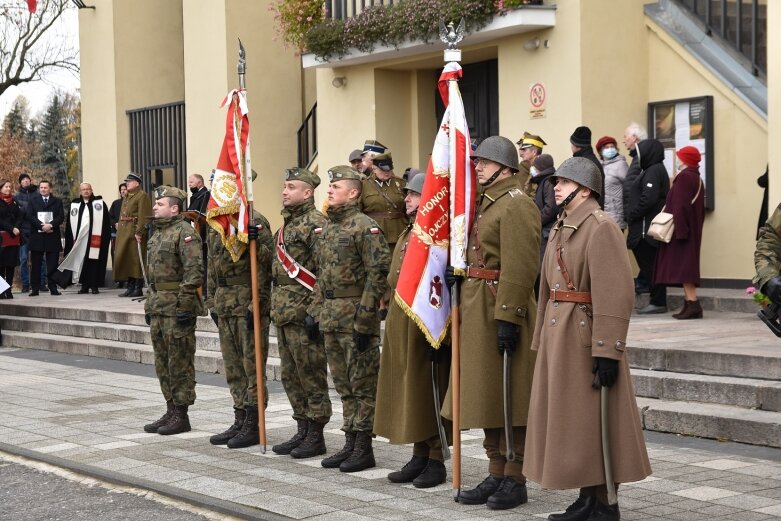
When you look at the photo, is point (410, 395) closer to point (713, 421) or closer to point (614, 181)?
point (713, 421)

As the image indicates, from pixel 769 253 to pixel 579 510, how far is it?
170 cm

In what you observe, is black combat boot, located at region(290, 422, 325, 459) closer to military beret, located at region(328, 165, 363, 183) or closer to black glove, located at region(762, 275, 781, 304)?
military beret, located at region(328, 165, 363, 183)

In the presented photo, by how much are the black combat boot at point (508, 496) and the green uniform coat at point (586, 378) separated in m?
0.40

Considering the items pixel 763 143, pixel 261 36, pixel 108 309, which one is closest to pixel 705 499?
pixel 763 143

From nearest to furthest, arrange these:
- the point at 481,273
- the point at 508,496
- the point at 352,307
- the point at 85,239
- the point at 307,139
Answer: the point at 508,496 < the point at 481,273 < the point at 352,307 < the point at 85,239 < the point at 307,139

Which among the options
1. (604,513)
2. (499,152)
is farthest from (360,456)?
(499,152)

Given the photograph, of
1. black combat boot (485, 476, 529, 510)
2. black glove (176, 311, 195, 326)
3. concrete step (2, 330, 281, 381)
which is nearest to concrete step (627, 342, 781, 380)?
black combat boot (485, 476, 529, 510)

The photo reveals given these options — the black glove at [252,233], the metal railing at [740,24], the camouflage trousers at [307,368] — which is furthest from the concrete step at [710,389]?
the metal railing at [740,24]

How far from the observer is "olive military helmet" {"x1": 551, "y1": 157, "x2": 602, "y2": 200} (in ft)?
22.2

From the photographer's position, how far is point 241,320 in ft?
31.2

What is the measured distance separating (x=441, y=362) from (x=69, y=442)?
349cm

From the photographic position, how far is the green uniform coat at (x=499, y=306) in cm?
710

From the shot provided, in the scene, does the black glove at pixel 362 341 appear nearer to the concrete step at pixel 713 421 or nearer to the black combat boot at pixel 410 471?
the black combat boot at pixel 410 471

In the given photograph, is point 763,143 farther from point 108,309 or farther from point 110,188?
point 110,188
